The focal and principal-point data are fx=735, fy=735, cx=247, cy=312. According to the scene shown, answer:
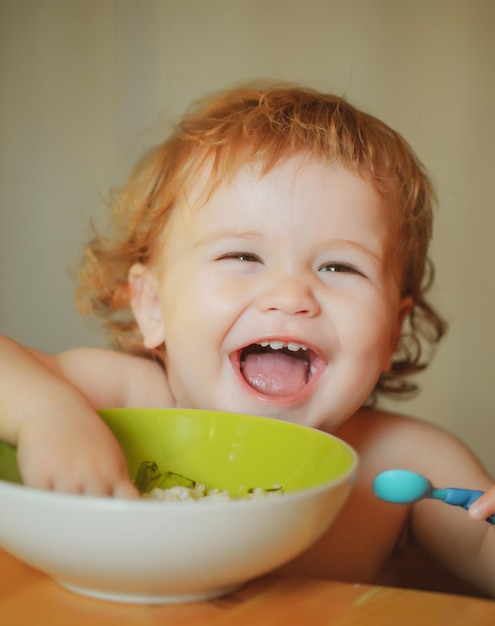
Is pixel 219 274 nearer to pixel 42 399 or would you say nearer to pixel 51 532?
pixel 42 399

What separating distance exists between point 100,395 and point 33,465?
0.40m

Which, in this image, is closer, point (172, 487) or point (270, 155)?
point (172, 487)

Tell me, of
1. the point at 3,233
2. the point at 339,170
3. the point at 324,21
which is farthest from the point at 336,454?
the point at 324,21

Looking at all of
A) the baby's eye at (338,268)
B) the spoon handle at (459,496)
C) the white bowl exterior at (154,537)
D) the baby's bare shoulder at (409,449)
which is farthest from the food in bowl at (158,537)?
the baby's bare shoulder at (409,449)

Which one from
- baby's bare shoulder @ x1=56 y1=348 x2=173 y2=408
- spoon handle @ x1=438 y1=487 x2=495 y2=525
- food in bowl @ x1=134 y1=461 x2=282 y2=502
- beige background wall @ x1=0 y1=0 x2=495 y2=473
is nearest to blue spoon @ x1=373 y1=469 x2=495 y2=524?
spoon handle @ x1=438 y1=487 x2=495 y2=525

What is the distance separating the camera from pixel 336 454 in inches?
25.0

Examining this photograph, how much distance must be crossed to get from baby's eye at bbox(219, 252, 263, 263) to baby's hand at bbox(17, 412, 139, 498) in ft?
1.09

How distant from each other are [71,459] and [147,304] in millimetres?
485

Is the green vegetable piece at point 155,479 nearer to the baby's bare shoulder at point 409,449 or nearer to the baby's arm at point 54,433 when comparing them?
the baby's arm at point 54,433

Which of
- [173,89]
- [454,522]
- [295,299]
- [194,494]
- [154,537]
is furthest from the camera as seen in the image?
[173,89]

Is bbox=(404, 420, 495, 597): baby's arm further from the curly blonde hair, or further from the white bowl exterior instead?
the white bowl exterior

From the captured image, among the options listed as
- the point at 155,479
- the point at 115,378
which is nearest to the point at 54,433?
the point at 155,479

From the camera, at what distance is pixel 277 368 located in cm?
93

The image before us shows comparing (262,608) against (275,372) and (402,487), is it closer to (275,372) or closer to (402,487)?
(402,487)
